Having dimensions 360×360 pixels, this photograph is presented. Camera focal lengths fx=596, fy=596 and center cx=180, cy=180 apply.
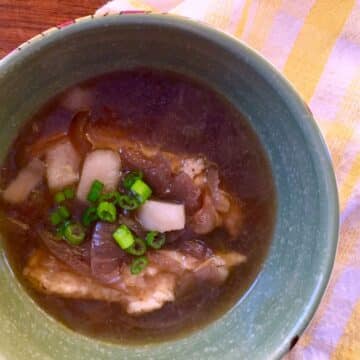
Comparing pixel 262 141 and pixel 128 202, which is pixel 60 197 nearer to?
pixel 128 202

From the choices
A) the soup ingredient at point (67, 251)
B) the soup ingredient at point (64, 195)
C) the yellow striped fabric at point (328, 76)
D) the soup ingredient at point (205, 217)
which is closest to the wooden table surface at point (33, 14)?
the yellow striped fabric at point (328, 76)

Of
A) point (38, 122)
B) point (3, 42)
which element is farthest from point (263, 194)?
point (3, 42)

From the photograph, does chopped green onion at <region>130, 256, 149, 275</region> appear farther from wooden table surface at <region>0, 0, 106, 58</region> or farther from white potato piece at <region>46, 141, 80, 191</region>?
wooden table surface at <region>0, 0, 106, 58</region>

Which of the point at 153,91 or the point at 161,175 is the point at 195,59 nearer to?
the point at 153,91

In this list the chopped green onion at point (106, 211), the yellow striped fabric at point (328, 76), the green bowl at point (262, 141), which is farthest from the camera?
the yellow striped fabric at point (328, 76)

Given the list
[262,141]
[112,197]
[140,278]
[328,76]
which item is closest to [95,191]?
[112,197]

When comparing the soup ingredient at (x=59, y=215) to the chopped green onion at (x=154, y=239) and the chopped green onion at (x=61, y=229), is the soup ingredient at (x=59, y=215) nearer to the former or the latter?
the chopped green onion at (x=61, y=229)
